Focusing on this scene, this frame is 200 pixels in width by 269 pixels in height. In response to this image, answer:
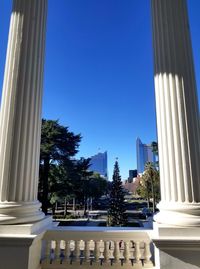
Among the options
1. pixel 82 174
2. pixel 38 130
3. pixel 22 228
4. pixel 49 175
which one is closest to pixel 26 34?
pixel 38 130

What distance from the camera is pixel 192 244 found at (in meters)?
5.14

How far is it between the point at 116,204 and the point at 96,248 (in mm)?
39523

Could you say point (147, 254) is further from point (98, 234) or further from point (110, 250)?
point (98, 234)

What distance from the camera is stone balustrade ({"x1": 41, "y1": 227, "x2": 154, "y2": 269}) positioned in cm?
616

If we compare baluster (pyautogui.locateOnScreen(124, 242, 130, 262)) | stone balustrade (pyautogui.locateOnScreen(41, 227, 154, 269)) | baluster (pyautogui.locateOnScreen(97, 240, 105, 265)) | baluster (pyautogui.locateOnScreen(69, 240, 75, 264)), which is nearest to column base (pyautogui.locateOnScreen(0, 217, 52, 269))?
stone balustrade (pyautogui.locateOnScreen(41, 227, 154, 269))

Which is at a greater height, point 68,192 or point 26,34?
point 26,34

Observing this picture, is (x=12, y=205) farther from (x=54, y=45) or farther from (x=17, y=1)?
(x=54, y=45)

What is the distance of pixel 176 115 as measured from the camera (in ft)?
19.6

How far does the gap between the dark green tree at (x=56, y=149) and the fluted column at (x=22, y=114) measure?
134 ft

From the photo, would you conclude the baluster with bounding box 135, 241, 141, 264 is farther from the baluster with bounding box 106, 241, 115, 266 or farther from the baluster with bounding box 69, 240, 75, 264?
the baluster with bounding box 69, 240, 75, 264

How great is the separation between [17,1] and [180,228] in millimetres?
7103

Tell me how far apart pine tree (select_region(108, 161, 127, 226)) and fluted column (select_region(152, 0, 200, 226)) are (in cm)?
3806

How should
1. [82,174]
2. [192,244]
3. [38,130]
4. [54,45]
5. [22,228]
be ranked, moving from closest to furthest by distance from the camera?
[192,244] < [22,228] < [38,130] < [54,45] < [82,174]

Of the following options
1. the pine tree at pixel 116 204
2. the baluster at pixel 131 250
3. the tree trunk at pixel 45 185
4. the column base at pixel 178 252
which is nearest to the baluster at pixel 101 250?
the baluster at pixel 131 250
